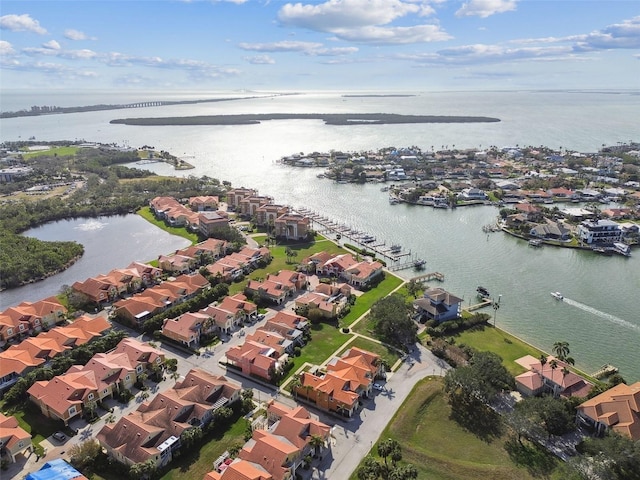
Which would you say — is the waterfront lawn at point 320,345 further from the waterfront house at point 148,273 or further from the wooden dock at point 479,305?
the waterfront house at point 148,273

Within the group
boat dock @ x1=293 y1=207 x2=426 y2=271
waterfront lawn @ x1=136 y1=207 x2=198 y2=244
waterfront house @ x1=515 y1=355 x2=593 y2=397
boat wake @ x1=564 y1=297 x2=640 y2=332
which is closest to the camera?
waterfront house @ x1=515 y1=355 x2=593 y2=397

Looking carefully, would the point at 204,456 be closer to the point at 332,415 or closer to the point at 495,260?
the point at 332,415

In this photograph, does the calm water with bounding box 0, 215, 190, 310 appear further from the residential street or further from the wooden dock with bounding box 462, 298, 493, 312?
the wooden dock with bounding box 462, 298, 493, 312

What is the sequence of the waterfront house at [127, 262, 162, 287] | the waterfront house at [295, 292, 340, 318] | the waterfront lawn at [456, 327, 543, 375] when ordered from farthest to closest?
the waterfront house at [127, 262, 162, 287] < the waterfront house at [295, 292, 340, 318] < the waterfront lawn at [456, 327, 543, 375]

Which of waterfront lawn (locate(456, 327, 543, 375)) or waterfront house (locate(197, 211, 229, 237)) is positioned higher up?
waterfront house (locate(197, 211, 229, 237))

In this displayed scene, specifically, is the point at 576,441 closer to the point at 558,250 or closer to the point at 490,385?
the point at 490,385

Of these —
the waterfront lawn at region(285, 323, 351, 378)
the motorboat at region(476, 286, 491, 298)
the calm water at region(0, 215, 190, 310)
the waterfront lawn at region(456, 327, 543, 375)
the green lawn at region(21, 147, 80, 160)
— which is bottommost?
the calm water at region(0, 215, 190, 310)

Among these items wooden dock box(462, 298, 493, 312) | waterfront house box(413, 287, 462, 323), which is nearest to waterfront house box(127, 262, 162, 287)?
waterfront house box(413, 287, 462, 323)
